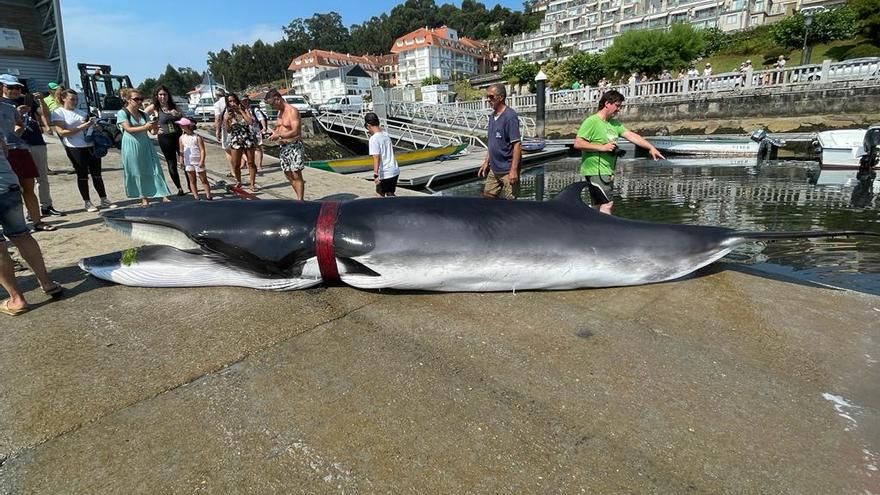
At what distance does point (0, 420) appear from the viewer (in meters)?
2.21

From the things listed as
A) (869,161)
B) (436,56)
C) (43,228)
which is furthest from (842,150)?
(436,56)

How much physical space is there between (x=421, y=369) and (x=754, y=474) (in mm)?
1628

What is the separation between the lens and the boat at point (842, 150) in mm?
14570

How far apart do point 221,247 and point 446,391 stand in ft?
7.82

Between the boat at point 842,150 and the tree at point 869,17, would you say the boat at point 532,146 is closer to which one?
the boat at point 842,150

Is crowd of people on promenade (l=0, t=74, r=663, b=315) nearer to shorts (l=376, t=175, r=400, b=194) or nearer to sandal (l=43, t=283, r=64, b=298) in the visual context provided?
shorts (l=376, t=175, r=400, b=194)

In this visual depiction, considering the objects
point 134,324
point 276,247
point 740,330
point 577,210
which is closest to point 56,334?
point 134,324

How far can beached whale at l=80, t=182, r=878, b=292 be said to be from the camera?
3598 millimetres

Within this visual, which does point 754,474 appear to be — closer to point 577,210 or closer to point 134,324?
point 577,210

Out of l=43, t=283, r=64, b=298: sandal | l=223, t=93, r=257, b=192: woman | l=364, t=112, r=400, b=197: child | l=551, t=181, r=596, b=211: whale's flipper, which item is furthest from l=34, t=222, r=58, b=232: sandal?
l=551, t=181, r=596, b=211: whale's flipper

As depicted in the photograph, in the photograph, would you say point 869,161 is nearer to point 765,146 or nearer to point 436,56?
point 765,146

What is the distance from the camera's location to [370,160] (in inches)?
612

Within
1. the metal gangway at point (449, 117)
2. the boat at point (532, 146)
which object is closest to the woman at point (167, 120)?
the boat at point (532, 146)

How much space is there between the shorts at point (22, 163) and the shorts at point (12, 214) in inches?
99.8
